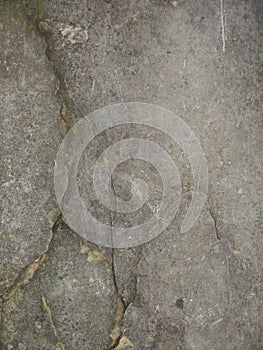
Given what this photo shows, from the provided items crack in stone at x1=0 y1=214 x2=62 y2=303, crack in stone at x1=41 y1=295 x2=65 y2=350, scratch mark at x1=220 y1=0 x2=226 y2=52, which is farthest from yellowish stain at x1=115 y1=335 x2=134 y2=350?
scratch mark at x1=220 y1=0 x2=226 y2=52

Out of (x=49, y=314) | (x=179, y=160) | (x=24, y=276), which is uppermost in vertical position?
(x=179, y=160)

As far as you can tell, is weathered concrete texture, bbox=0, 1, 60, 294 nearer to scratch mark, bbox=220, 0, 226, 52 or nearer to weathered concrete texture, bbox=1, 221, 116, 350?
weathered concrete texture, bbox=1, 221, 116, 350

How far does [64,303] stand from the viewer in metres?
2.39

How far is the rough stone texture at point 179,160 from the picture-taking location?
2328 millimetres

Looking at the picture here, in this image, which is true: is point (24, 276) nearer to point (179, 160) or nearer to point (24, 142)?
point (24, 142)

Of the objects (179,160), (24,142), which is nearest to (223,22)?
(179,160)

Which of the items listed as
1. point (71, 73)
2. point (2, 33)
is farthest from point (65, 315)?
point (2, 33)

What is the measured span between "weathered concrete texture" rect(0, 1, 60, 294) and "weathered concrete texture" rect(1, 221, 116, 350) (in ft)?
0.25

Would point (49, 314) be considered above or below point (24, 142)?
below

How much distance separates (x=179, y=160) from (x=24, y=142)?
58 centimetres

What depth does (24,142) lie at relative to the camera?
2.33 meters

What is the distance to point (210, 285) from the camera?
2.44 metres

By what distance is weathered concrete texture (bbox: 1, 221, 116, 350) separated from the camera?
2369 mm

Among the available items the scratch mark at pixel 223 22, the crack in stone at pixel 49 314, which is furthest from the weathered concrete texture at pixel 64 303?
the scratch mark at pixel 223 22
